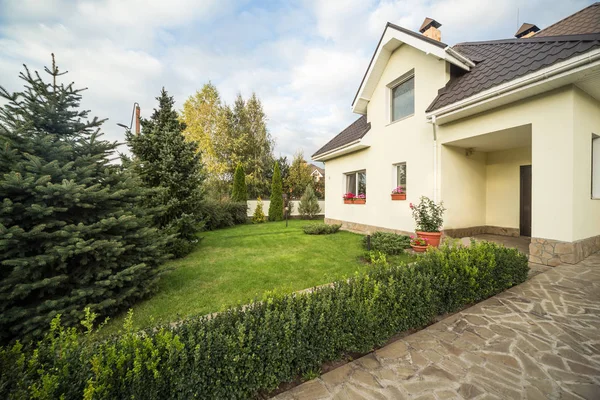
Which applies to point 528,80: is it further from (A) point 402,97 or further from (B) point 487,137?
(A) point 402,97

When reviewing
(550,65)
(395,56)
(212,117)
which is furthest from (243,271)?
(212,117)

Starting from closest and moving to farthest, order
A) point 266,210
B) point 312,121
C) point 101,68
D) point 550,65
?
1. point 550,65
2. point 101,68
3. point 266,210
4. point 312,121

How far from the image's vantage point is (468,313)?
127 inches

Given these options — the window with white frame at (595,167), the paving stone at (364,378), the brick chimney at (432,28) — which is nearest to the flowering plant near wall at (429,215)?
the window with white frame at (595,167)

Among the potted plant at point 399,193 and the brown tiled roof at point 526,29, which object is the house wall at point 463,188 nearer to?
the potted plant at point 399,193

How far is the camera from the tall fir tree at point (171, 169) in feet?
21.0

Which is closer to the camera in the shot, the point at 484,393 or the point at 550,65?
the point at 484,393

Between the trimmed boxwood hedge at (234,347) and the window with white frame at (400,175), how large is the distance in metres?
5.54

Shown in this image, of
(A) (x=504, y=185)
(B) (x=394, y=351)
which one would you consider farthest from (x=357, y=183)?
(B) (x=394, y=351)

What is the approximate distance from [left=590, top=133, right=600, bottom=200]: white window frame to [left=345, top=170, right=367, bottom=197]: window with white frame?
618 centimetres

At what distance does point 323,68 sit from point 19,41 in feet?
35.5

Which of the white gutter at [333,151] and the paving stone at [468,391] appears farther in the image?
the white gutter at [333,151]

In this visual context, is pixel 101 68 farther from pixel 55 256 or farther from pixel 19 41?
pixel 55 256

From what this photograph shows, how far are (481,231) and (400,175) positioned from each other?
10.5 feet
